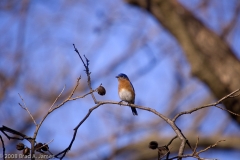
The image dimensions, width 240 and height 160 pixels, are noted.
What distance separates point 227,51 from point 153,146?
194 inches

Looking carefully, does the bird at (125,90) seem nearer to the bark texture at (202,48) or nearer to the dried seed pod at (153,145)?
the bark texture at (202,48)

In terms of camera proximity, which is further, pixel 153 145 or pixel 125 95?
pixel 125 95

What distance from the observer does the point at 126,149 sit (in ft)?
28.2

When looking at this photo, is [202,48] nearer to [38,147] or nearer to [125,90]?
[125,90]

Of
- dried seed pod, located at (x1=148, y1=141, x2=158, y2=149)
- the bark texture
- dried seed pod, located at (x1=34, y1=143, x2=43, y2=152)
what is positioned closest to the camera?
dried seed pod, located at (x1=34, y1=143, x2=43, y2=152)

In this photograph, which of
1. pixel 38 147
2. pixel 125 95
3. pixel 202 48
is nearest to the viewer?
pixel 38 147

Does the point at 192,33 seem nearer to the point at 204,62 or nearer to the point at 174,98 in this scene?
the point at 204,62

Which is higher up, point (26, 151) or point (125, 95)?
point (125, 95)

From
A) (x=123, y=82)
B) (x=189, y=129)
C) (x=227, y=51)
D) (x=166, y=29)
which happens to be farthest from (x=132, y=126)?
(x=123, y=82)

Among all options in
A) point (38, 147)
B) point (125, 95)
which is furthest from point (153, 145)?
point (125, 95)

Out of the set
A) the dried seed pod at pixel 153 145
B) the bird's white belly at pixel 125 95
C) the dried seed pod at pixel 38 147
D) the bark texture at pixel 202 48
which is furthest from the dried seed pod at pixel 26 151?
the bark texture at pixel 202 48

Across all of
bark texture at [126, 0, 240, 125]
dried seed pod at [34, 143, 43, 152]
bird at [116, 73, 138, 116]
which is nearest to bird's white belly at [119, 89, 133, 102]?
bird at [116, 73, 138, 116]

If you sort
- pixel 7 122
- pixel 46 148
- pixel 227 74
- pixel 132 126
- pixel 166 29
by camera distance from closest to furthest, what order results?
1. pixel 46 148
2. pixel 227 74
3. pixel 166 29
4. pixel 7 122
5. pixel 132 126

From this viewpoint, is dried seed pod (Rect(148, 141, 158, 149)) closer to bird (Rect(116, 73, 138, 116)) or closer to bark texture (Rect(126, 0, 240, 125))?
bird (Rect(116, 73, 138, 116))
